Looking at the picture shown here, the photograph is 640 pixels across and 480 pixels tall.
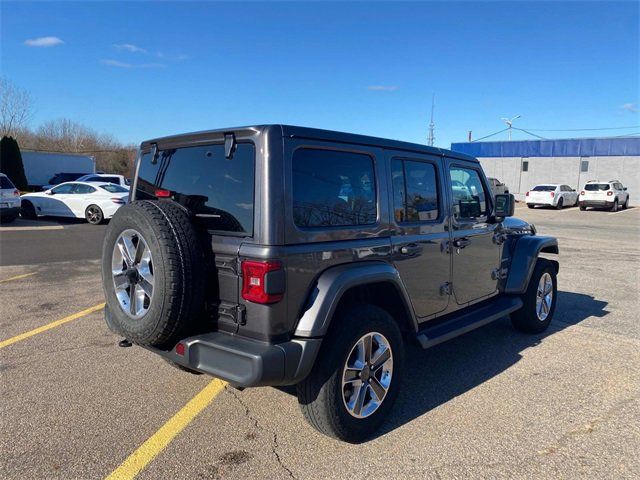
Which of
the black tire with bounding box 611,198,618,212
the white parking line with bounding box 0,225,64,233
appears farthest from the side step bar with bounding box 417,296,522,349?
the black tire with bounding box 611,198,618,212

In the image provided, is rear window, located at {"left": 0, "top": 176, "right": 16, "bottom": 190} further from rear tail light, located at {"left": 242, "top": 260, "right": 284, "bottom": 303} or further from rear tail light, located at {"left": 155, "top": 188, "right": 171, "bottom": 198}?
rear tail light, located at {"left": 242, "top": 260, "right": 284, "bottom": 303}

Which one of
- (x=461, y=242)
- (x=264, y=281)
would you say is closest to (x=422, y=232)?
(x=461, y=242)

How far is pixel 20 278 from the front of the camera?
730 cm

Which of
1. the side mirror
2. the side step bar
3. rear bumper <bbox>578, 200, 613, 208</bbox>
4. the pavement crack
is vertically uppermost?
the side mirror

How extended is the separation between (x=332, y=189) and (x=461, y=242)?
1599mm

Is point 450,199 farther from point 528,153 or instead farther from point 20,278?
point 528,153

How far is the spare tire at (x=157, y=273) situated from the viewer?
8.77ft

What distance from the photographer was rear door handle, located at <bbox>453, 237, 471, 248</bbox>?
401 cm

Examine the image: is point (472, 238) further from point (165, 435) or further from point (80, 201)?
point (80, 201)

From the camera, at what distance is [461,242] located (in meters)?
4.07

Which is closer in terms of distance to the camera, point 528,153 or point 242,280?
point 242,280

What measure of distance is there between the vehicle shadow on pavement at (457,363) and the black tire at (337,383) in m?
0.29

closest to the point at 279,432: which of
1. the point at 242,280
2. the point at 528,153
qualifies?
the point at 242,280

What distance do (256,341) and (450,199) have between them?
7.34 ft
